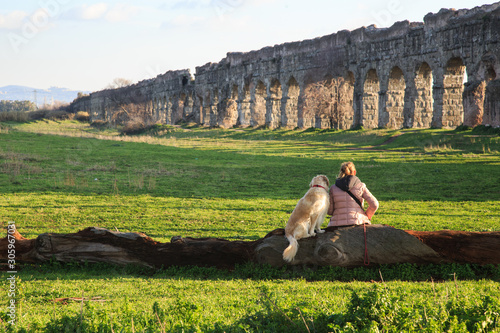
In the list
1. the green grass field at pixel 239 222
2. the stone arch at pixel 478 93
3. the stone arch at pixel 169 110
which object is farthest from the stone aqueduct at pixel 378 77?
the stone arch at pixel 169 110

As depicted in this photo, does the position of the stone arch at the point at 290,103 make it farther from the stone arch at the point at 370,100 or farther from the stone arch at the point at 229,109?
the stone arch at the point at 229,109

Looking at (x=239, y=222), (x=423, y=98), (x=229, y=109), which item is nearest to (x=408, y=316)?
(x=239, y=222)

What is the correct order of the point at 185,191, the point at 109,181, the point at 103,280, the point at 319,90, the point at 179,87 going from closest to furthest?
the point at 103,280 < the point at 185,191 < the point at 109,181 < the point at 319,90 < the point at 179,87

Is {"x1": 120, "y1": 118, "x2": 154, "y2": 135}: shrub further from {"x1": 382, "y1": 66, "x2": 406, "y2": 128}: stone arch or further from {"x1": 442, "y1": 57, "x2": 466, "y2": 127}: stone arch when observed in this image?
{"x1": 442, "y1": 57, "x2": 466, "y2": 127}: stone arch

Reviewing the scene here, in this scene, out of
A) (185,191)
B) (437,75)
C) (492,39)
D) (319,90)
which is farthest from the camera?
(319,90)

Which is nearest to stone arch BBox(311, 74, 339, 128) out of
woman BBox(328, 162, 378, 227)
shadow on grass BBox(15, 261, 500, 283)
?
woman BBox(328, 162, 378, 227)

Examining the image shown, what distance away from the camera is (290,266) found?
6125 millimetres

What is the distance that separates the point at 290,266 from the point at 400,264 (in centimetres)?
137

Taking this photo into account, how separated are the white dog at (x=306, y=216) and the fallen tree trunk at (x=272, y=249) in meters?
0.15

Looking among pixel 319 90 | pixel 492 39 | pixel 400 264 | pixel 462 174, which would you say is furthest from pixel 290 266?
pixel 319 90

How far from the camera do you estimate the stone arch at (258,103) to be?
45019mm

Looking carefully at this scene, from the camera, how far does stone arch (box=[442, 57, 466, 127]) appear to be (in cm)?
2641

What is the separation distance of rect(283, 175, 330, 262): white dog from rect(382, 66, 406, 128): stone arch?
85.4 feet

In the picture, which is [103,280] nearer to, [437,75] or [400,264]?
[400,264]
